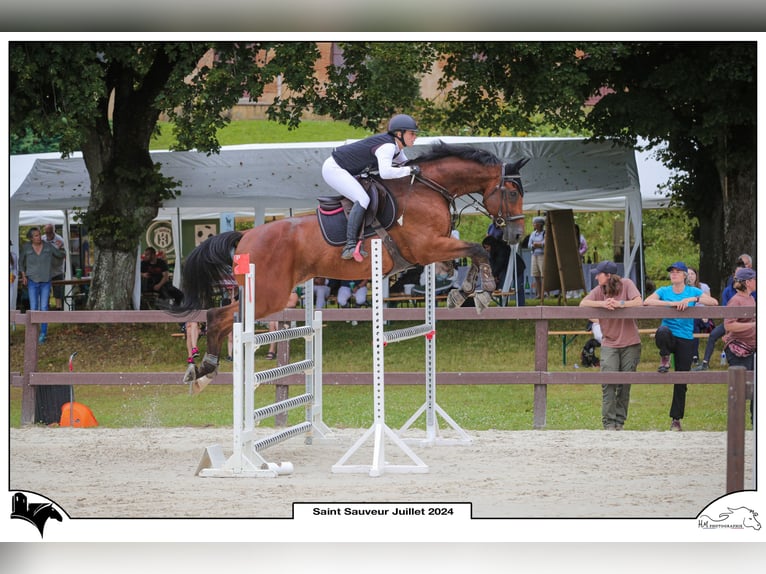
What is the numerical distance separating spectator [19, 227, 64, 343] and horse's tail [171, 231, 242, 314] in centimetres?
619

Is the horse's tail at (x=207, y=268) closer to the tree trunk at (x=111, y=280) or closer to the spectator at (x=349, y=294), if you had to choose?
the tree trunk at (x=111, y=280)

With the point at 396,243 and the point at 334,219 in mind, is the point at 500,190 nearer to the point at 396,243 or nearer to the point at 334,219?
the point at 396,243

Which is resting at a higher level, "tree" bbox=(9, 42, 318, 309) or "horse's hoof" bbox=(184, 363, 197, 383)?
"tree" bbox=(9, 42, 318, 309)

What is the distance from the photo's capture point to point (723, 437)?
22.8ft

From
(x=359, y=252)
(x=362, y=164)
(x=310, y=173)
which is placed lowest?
(x=359, y=252)

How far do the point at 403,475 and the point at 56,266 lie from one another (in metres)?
7.98

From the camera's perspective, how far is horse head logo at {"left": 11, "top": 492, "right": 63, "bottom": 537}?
488 centimetres

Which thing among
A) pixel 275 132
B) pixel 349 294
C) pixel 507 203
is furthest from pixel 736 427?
pixel 275 132

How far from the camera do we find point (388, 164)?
19.9 ft

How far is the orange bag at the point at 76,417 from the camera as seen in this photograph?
812 cm

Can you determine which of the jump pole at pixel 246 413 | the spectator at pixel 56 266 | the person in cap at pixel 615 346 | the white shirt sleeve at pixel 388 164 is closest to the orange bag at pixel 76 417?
the jump pole at pixel 246 413

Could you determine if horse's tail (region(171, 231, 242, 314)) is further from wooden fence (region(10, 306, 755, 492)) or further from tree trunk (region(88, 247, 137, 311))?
tree trunk (region(88, 247, 137, 311))

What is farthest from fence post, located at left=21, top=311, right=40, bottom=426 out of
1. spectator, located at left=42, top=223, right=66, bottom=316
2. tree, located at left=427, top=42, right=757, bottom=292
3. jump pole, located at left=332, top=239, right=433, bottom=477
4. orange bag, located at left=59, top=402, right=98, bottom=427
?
tree, located at left=427, top=42, right=757, bottom=292
